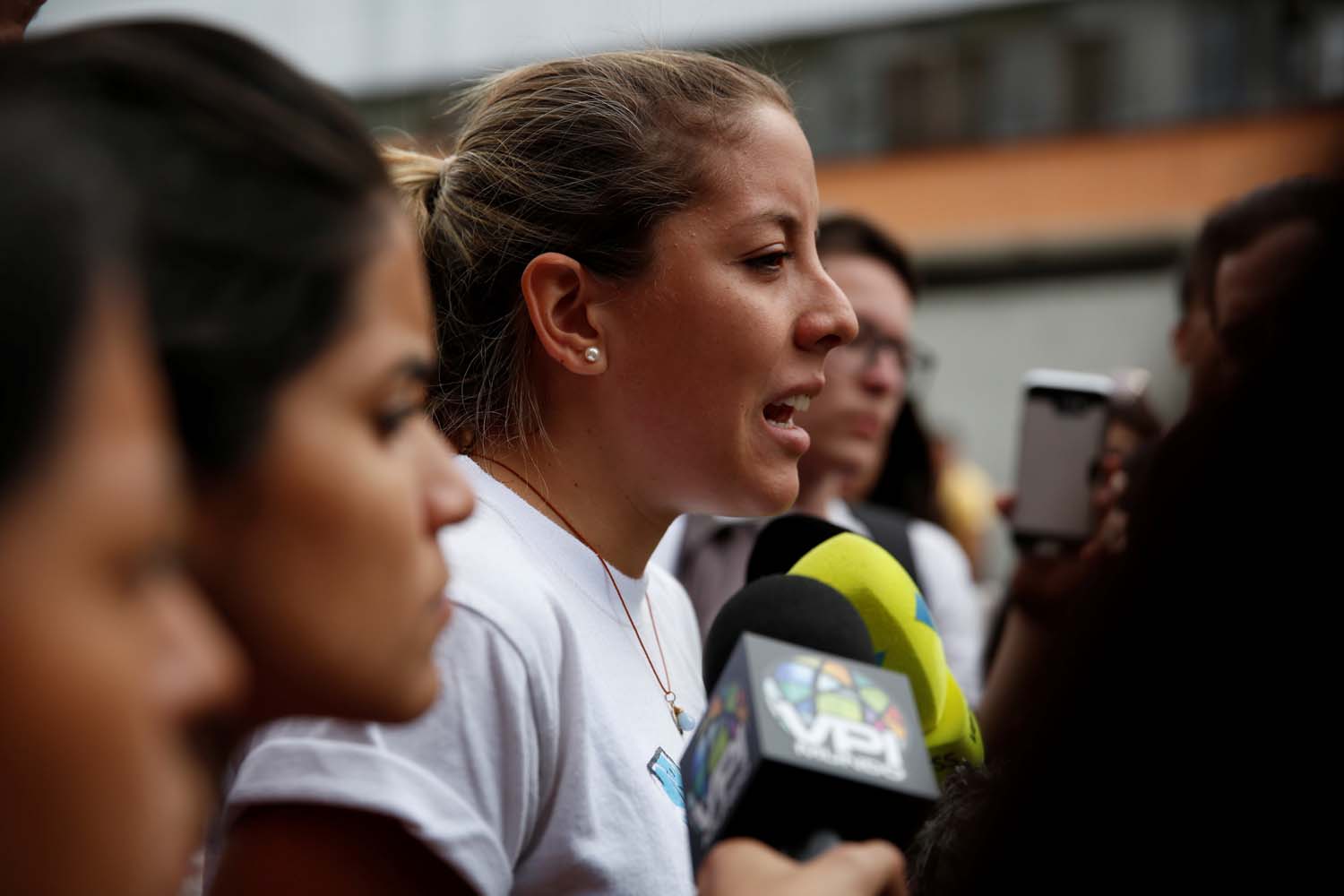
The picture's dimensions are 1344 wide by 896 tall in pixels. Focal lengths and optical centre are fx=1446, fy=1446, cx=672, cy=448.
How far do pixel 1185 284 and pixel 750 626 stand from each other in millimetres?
2065

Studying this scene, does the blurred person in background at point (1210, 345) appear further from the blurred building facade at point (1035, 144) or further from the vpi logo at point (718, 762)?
the blurred building facade at point (1035, 144)

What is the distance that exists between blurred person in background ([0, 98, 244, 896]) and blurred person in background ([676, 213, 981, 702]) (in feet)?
7.53

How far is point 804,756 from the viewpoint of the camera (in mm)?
1237

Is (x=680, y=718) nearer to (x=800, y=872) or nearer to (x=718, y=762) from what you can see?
(x=718, y=762)

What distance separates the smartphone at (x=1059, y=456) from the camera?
3141mm

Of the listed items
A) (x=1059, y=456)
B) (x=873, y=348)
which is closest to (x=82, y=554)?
(x=1059, y=456)

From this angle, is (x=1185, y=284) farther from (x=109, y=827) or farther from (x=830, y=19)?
(x=830, y=19)

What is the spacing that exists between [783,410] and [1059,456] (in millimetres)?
1377

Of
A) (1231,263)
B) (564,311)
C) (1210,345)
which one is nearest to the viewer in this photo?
(564,311)

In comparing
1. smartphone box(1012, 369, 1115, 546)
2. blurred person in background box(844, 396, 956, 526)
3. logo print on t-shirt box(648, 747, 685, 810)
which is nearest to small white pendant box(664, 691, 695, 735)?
logo print on t-shirt box(648, 747, 685, 810)

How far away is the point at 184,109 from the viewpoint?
0.94m

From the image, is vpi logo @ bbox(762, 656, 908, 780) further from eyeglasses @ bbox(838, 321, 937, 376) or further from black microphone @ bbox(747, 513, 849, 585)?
eyeglasses @ bbox(838, 321, 937, 376)

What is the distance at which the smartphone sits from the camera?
3.14 metres

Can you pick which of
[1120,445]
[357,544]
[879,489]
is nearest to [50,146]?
[357,544]
